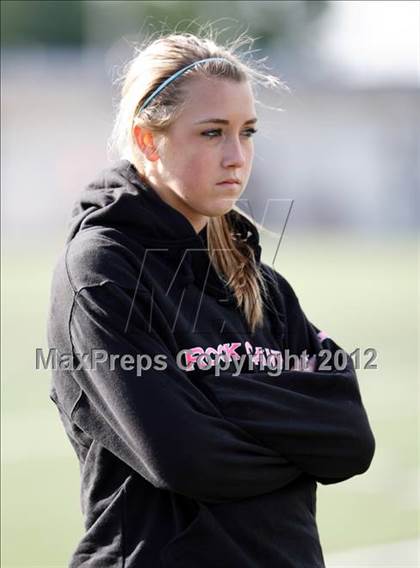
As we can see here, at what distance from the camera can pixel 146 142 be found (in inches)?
120

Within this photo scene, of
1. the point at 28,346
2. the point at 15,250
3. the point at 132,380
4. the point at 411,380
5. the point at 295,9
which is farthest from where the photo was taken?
the point at 295,9

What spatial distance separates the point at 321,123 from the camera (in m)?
45.4

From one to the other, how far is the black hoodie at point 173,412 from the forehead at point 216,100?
0.24 meters

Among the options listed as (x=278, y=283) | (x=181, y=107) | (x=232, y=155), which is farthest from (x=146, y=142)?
(x=278, y=283)

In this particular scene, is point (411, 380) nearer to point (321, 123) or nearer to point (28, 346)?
point (28, 346)

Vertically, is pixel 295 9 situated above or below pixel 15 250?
above

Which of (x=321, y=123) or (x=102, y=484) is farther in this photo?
(x=321, y=123)

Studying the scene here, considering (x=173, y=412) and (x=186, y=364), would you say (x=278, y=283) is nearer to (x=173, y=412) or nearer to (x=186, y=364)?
(x=186, y=364)

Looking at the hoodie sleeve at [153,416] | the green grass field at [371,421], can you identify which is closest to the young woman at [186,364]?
the hoodie sleeve at [153,416]

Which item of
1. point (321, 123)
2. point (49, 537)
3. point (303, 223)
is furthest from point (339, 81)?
point (49, 537)

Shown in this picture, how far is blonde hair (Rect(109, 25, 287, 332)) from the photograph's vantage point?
3.00 meters

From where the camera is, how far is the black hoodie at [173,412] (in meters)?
2.60

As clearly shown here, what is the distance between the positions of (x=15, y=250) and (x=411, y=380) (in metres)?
20.1

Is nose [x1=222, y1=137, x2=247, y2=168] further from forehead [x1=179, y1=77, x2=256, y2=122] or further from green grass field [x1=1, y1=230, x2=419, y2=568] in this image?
green grass field [x1=1, y1=230, x2=419, y2=568]
